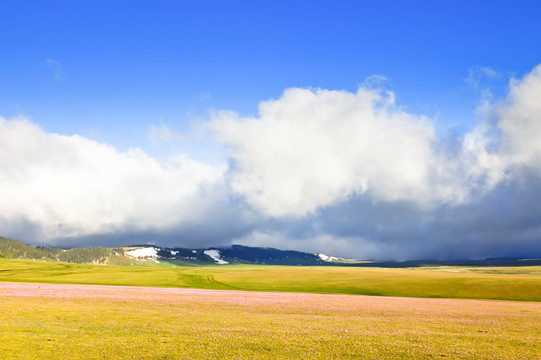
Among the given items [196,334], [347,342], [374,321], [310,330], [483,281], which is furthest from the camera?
[483,281]

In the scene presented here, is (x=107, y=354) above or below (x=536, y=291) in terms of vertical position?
above

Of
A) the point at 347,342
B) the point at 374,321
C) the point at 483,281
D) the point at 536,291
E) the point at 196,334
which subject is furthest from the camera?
the point at 483,281

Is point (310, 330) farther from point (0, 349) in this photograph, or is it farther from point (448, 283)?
point (448, 283)

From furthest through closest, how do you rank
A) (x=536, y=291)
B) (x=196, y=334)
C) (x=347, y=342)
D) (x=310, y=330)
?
1. (x=536, y=291)
2. (x=310, y=330)
3. (x=196, y=334)
4. (x=347, y=342)

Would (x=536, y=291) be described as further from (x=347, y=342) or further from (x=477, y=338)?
(x=347, y=342)

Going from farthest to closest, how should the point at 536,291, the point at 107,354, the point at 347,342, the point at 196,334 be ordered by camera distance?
the point at 536,291
the point at 196,334
the point at 347,342
the point at 107,354

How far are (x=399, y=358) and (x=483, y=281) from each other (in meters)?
101

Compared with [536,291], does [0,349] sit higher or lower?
higher

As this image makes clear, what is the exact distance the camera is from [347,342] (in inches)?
940

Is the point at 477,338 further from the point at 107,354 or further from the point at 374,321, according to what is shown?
the point at 107,354

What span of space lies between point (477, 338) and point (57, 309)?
36.9m

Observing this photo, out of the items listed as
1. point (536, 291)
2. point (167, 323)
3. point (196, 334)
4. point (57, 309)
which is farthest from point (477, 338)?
point (536, 291)

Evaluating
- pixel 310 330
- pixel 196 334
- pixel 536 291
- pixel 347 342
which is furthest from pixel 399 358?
pixel 536 291

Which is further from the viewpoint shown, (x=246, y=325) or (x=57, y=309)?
(x=57, y=309)
